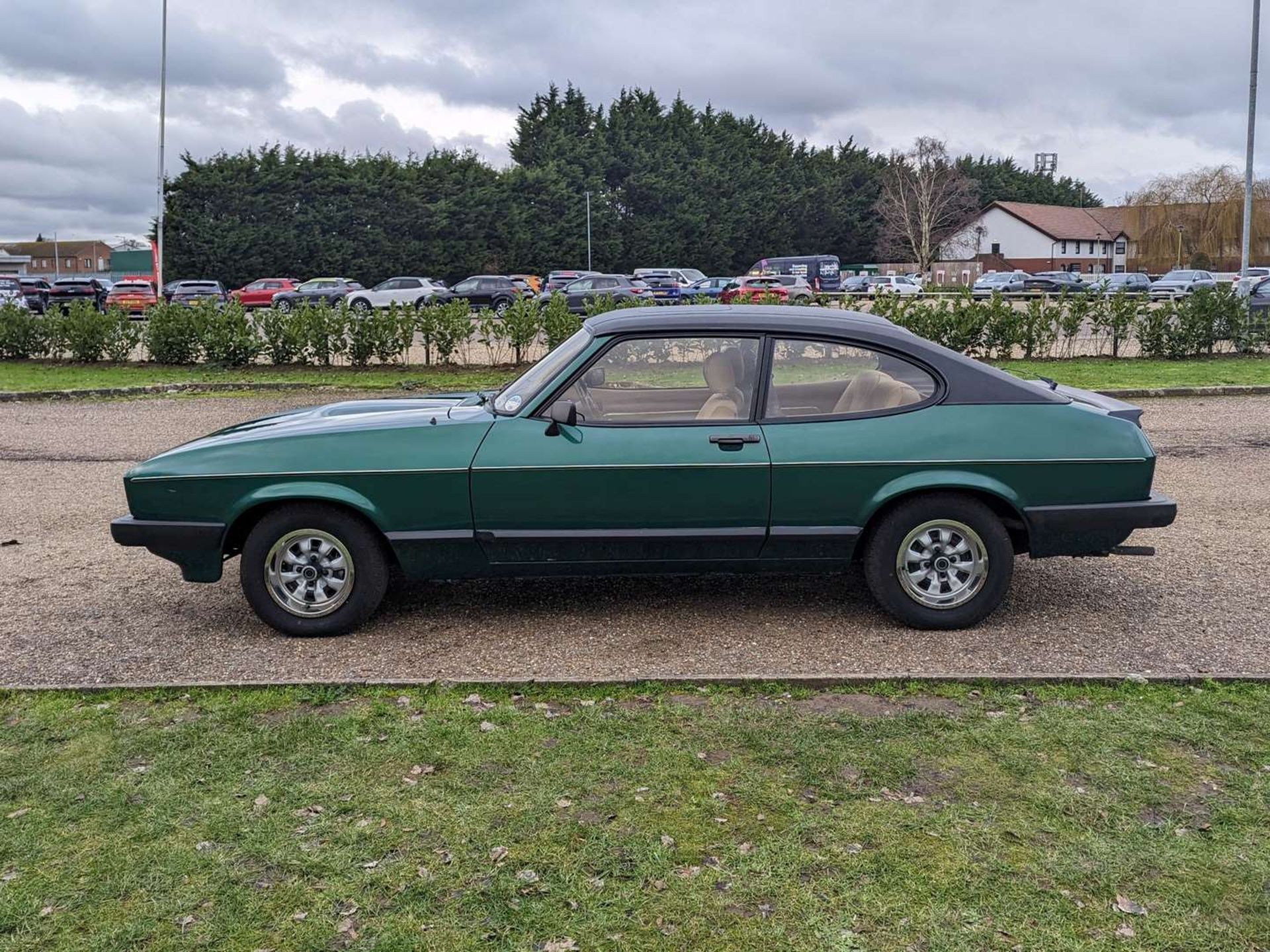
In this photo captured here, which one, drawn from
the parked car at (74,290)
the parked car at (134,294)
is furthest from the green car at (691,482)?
the parked car at (74,290)

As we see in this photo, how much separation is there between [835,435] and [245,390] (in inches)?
506

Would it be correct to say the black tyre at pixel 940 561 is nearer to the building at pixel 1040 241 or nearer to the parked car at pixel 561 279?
the parked car at pixel 561 279

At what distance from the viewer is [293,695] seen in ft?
16.0

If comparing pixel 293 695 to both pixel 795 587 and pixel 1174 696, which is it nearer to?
pixel 795 587

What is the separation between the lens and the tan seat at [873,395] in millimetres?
5621

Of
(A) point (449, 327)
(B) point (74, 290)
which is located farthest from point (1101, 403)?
(B) point (74, 290)

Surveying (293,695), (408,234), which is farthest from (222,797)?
(408,234)

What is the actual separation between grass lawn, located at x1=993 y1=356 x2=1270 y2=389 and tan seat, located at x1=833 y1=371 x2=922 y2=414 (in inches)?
420

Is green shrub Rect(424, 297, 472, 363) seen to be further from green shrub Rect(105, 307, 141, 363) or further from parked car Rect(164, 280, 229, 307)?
parked car Rect(164, 280, 229, 307)

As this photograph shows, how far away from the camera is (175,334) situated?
18891mm

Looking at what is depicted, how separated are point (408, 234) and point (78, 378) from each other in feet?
157

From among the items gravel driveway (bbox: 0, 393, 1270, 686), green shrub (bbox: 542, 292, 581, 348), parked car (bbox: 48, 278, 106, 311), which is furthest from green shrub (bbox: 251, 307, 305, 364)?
parked car (bbox: 48, 278, 106, 311)

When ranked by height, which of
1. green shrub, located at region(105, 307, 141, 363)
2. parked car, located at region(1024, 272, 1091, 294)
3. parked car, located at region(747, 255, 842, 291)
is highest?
parked car, located at region(747, 255, 842, 291)

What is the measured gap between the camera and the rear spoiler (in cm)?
573
